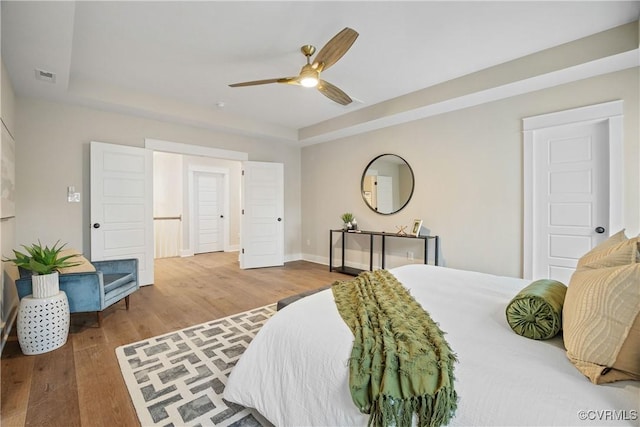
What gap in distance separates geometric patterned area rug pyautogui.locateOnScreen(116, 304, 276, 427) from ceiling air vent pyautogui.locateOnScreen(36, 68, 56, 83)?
8.89 ft

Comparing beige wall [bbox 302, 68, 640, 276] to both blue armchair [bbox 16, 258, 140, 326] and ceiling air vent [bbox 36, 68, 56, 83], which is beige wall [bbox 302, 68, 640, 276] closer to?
blue armchair [bbox 16, 258, 140, 326]

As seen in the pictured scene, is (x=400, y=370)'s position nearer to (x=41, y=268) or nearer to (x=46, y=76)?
(x=41, y=268)

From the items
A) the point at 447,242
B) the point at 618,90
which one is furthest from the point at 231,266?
the point at 618,90

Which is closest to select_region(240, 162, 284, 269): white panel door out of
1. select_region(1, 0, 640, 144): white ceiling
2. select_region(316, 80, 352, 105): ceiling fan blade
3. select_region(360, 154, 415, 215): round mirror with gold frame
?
select_region(360, 154, 415, 215): round mirror with gold frame

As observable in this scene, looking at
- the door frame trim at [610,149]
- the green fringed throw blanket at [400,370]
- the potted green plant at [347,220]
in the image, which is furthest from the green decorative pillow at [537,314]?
the potted green plant at [347,220]

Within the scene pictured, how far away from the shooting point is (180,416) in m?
1.54

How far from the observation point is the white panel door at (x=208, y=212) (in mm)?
7020

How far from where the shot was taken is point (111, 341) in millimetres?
2406

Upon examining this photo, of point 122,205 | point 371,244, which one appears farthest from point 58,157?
point 371,244

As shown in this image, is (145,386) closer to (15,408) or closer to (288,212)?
(15,408)

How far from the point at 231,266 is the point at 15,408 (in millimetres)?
3851

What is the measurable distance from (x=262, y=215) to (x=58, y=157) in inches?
116

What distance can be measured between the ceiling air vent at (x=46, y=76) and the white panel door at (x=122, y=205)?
2.84ft

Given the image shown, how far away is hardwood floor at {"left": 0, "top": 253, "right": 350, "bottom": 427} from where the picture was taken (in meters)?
1.59
